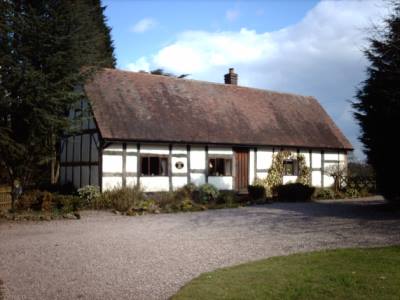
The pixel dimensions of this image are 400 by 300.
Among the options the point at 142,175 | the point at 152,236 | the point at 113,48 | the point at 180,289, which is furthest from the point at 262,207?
the point at 113,48

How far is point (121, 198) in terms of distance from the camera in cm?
1652

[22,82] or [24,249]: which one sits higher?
[22,82]

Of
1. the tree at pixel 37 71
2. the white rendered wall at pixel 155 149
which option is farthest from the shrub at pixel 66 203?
the white rendered wall at pixel 155 149

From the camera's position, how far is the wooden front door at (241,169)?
70.5 feet

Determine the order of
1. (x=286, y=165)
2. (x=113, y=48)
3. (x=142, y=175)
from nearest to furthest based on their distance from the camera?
(x=142, y=175), (x=286, y=165), (x=113, y=48)

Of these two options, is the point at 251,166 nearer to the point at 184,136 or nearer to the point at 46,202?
the point at 184,136

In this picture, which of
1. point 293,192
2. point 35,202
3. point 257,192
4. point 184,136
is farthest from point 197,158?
point 35,202

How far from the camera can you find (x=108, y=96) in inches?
789

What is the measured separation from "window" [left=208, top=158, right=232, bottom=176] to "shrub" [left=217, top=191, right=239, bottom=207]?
4.10ft

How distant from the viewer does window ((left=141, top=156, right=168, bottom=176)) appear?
752 inches

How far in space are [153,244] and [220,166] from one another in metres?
12.0

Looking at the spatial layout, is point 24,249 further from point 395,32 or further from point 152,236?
point 395,32

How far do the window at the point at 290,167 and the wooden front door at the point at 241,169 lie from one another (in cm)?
255

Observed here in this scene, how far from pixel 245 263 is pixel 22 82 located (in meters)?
9.88
